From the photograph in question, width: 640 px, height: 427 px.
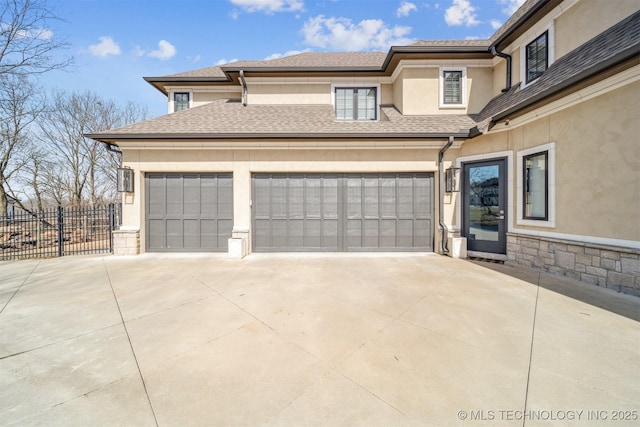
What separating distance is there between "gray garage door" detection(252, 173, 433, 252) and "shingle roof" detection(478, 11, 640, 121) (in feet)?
11.8

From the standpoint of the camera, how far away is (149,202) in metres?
7.47

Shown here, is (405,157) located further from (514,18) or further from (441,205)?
(514,18)

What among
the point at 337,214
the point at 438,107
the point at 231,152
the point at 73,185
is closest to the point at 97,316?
the point at 231,152

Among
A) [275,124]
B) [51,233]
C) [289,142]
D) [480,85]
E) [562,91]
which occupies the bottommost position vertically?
[51,233]

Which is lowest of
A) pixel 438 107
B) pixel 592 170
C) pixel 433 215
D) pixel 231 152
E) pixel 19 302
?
pixel 19 302

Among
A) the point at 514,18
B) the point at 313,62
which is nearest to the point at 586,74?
the point at 514,18

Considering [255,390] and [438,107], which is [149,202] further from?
[438,107]

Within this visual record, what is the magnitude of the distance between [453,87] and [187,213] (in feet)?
32.1

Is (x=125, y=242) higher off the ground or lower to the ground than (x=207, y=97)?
lower

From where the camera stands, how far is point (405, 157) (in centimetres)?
741

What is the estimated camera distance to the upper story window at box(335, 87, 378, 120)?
31.0ft

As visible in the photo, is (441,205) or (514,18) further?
(514,18)

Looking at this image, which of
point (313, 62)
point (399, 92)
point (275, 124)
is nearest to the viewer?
point (275, 124)

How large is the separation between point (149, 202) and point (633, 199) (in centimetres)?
1093
